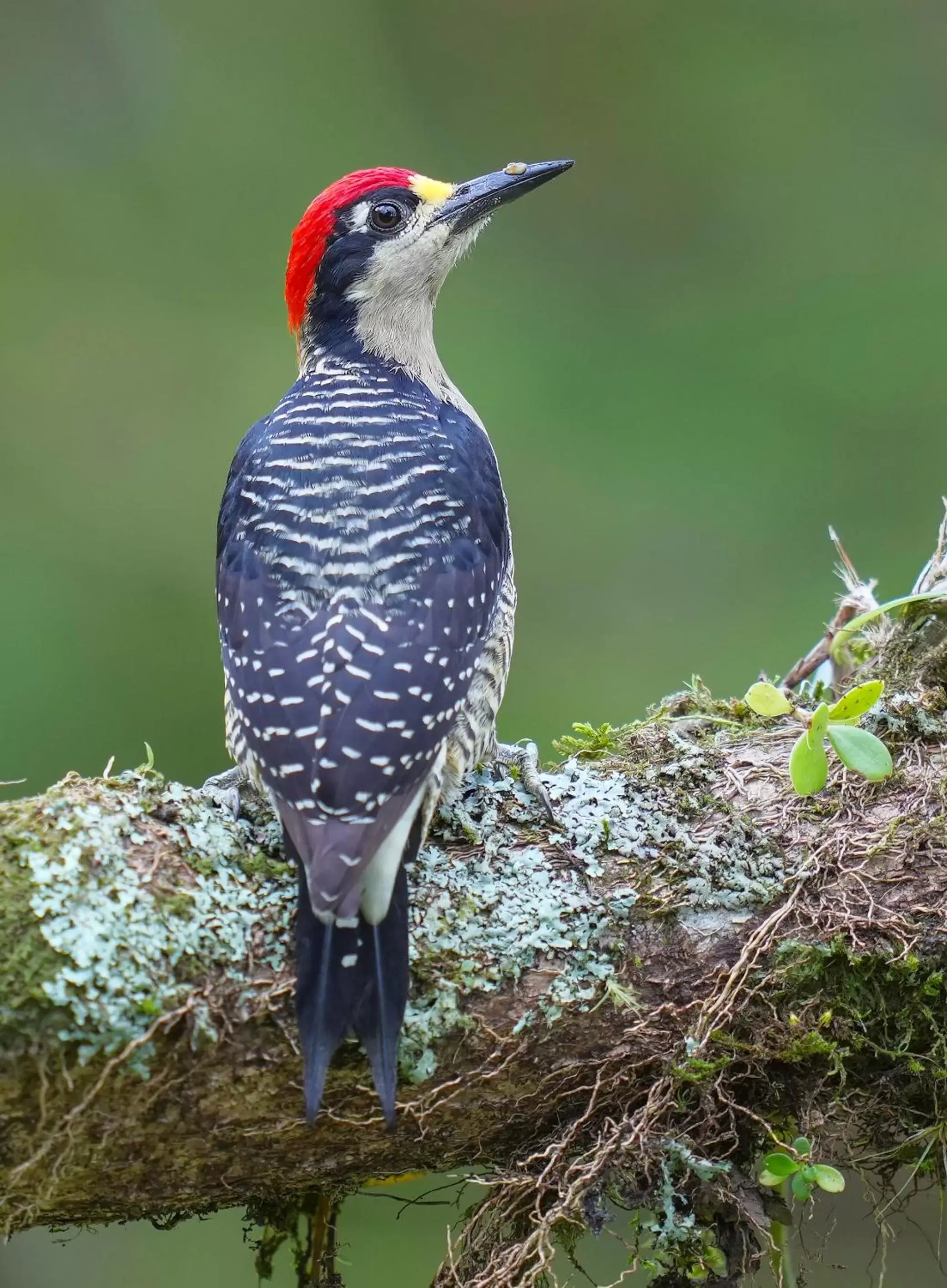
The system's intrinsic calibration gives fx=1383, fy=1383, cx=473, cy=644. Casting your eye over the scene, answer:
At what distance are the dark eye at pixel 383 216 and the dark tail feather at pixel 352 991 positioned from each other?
2.04 m

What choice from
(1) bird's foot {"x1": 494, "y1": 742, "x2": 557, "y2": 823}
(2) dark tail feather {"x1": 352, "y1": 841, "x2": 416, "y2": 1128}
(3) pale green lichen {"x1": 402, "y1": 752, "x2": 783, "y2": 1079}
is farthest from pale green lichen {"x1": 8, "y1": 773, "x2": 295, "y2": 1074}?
(1) bird's foot {"x1": 494, "y1": 742, "x2": 557, "y2": 823}

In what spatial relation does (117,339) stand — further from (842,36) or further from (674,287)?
(842,36)

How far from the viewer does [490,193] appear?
3721mm

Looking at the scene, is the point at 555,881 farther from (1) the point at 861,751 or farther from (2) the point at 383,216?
(2) the point at 383,216

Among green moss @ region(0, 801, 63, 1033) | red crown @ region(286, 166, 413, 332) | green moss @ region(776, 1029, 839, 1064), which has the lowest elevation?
green moss @ region(776, 1029, 839, 1064)

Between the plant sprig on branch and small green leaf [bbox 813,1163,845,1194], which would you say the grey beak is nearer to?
the plant sprig on branch

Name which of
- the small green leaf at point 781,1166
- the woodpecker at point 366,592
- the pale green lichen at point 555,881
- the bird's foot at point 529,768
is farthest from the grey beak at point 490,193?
the small green leaf at point 781,1166

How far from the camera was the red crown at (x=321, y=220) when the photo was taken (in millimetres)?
3674

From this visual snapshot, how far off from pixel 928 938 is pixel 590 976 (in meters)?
0.60

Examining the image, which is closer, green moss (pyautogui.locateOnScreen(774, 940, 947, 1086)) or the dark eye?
green moss (pyautogui.locateOnScreen(774, 940, 947, 1086))

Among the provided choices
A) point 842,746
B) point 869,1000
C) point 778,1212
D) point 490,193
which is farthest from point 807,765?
point 490,193

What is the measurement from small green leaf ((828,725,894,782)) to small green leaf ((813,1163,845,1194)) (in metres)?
0.65

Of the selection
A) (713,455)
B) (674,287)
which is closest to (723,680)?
(713,455)

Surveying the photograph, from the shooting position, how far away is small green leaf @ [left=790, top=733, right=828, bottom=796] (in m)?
2.44
